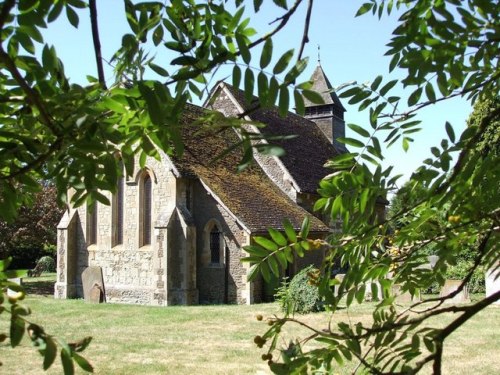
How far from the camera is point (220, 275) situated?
60.8 feet

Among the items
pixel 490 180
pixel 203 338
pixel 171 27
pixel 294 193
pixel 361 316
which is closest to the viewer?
pixel 171 27

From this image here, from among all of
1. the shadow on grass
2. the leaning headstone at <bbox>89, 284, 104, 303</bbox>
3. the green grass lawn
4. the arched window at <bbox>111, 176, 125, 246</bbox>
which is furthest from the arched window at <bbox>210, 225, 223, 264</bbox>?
the shadow on grass

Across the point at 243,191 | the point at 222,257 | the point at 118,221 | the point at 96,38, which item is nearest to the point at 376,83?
the point at 96,38

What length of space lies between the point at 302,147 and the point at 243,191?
6880mm

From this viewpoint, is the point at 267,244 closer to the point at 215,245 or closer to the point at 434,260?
the point at 434,260

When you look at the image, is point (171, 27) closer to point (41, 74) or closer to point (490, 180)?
point (41, 74)

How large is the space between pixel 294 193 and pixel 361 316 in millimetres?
8791

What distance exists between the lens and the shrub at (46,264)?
3386cm

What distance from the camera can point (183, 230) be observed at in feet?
60.3

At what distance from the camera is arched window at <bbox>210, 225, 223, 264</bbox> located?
18.8 meters

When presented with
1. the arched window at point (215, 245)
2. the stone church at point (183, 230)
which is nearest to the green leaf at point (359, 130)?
the stone church at point (183, 230)

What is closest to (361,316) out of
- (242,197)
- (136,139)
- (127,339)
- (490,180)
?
(127,339)

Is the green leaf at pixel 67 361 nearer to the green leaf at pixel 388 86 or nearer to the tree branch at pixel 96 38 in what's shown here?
the tree branch at pixel 96 38

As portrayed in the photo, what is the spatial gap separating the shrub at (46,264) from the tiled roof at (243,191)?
17.9m
